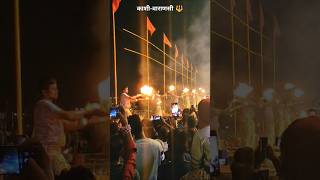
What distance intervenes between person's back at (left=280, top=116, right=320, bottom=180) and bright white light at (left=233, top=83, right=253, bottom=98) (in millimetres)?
1289

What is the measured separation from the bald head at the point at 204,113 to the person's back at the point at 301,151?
4.13 feet

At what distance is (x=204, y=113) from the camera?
8.36 ft

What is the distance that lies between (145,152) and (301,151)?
153 cm

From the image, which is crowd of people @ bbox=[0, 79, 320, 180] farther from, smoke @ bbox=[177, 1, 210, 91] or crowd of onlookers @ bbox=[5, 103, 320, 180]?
smoke @ bbox=[177, 1, 210, 91]

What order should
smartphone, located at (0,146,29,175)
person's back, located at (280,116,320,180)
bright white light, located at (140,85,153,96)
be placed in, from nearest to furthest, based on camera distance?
1. person's back, located at (280,116,320,180)
2. smartphone, located at (0,146,29,175)
3. bright white light, located at (140,85,153,96)

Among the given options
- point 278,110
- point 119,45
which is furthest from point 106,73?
point 278,110

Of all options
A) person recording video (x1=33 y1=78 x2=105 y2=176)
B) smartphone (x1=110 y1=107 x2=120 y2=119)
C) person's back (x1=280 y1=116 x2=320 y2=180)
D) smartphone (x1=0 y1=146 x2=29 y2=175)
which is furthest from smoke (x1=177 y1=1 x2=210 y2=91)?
person's back (x1=280 y1=116 x2=320 y2=180)

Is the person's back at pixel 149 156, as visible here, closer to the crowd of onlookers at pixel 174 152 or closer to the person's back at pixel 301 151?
the crowd of onlookers at pixel 174 152

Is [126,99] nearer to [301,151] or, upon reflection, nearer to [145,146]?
[145,146]

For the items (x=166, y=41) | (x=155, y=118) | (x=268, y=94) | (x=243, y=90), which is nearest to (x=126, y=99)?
(x=155, y=118)

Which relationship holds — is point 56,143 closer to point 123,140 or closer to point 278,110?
point 123,140

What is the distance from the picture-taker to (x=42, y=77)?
2557 millimetres

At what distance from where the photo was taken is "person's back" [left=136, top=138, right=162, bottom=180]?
2561mm

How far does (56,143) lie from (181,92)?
844 millimetres
